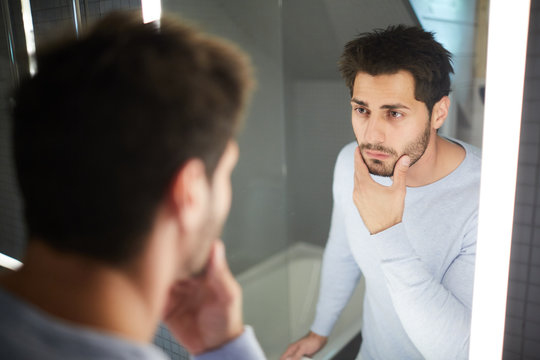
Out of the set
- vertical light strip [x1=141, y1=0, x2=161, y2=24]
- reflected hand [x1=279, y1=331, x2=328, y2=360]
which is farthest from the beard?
vertical light strip [x1=141, y1=0, x2=161, y2=24]

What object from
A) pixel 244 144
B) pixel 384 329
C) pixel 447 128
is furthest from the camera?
pixel 244 144

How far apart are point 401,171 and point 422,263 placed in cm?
20

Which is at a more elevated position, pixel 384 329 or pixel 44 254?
pixel 44 254

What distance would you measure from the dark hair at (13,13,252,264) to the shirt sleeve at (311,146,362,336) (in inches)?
21.4

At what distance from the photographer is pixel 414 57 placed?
77 cm

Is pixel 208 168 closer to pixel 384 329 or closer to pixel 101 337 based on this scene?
pixel 101 337

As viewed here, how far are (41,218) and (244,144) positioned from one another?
792 mm

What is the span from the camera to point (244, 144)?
4.05 feet

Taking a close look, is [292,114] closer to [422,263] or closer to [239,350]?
[422,263]

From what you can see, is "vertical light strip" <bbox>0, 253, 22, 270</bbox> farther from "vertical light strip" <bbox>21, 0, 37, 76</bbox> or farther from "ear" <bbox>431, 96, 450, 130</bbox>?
"ear" <bbox>431, 96, 450, 130</bbox>

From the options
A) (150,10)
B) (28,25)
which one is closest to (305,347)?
(150,10)

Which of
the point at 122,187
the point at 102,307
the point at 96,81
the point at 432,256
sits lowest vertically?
the point at 432,256

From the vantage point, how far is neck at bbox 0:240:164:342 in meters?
0.45

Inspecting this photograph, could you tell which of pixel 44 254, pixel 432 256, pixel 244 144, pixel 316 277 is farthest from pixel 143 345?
pixel 244 144
